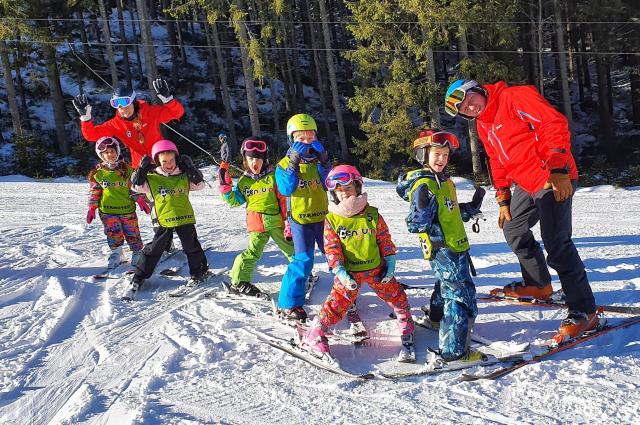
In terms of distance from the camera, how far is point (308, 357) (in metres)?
4.16

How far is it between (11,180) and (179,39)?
21023 mm

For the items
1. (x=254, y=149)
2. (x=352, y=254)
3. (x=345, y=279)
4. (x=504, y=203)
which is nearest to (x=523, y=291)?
(x=504, y=203)

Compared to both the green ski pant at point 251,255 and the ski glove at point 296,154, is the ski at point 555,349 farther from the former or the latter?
the green ski pant at point 251,255

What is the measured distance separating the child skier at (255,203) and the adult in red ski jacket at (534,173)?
84.7 inches

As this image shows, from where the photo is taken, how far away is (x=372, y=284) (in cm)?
438

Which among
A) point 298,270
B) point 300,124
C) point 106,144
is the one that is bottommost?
point 298,270

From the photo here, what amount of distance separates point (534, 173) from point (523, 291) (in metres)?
1.31

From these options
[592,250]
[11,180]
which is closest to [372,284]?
[592,250]

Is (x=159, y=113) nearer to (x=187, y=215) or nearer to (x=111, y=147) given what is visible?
(x=111, y=147)

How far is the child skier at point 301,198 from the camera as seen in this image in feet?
15.9

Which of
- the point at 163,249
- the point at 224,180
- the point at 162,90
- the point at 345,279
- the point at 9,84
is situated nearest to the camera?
the point at 345,279

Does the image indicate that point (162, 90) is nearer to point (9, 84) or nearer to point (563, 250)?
point (563, 250)

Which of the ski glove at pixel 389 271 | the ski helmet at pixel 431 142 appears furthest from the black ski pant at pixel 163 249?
the ski helmet at pixel 431 142

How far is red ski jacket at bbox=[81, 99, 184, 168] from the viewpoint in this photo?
6.73 metres
